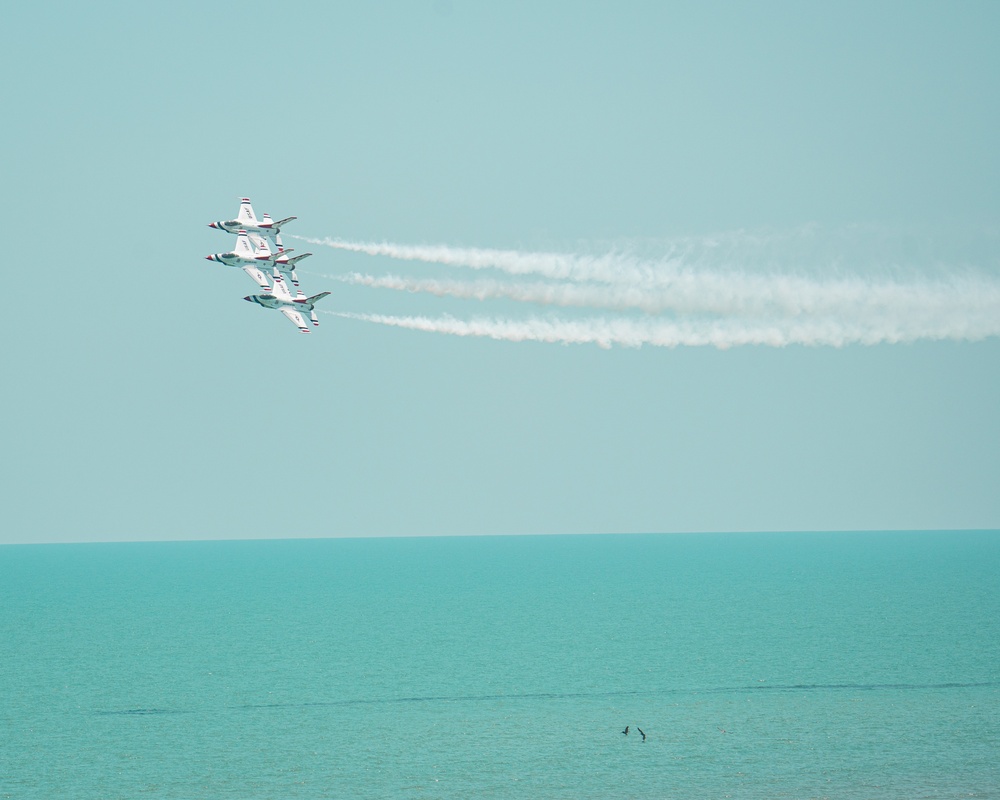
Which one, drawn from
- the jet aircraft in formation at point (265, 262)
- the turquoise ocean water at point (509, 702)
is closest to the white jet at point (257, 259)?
the jet aircraft in formation at point (265, 262)

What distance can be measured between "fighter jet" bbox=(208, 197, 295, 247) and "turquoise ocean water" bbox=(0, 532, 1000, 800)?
80.0 ft

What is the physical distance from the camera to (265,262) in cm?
6444

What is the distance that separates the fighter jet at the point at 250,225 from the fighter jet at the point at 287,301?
7.96 ft

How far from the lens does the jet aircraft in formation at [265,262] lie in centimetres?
6328

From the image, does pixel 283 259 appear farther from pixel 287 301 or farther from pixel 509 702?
pixel 509 702

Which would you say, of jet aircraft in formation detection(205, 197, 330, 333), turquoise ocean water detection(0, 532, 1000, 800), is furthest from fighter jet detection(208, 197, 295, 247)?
turquoise ocean water detection(0, 532, 1000, 800)

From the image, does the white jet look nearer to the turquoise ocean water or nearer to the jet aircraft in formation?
the jet aircraft in formation

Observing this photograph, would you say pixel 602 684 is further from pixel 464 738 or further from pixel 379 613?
pixel 379 613

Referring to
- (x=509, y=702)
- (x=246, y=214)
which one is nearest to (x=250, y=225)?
(x=246, y=214)

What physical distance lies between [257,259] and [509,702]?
2689 centimetres

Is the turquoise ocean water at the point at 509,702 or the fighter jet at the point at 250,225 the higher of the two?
the fighter jet at the point at 250,225

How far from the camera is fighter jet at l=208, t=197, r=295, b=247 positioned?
205 ft

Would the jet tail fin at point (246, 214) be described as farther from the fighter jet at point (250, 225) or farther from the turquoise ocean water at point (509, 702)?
the turquoise ocean water at point (509, 702)

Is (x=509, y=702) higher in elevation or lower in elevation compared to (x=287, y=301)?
lower
